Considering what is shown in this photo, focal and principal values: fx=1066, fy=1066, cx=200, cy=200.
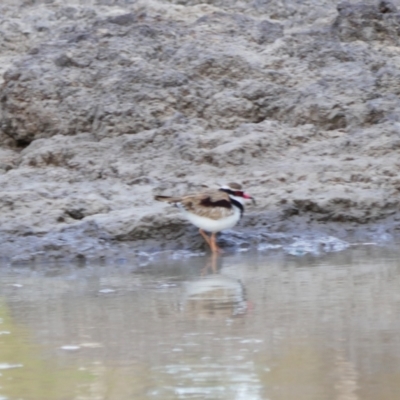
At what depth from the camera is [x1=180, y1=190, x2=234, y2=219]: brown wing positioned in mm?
8867

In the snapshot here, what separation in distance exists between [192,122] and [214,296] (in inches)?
178

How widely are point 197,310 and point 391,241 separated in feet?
11.0

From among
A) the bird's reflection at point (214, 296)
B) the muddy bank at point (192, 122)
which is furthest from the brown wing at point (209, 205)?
the bird's reflection at point (214, 296)

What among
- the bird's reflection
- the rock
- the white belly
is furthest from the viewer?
the rock

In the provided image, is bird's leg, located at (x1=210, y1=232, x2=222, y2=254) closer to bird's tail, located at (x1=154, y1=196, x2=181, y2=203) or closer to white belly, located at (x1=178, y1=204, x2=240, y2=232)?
white belly, located at (x1=178, y1=204, x2=240, y2=232)

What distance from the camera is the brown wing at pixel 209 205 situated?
8867 mm

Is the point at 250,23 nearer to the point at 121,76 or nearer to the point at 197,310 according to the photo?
the point at 121,76

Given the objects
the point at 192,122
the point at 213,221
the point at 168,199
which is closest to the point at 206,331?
the point at 213,221

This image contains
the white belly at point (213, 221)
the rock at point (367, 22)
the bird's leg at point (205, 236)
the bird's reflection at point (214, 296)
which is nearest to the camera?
the bird's reflection at point (214, 296)

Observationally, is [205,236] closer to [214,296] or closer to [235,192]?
[235,192]

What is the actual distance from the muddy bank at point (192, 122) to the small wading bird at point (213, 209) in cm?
24

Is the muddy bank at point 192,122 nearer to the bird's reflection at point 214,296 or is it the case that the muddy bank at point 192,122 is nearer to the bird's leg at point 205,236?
the bird's leg at point 205,236

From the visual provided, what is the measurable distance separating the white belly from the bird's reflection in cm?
86

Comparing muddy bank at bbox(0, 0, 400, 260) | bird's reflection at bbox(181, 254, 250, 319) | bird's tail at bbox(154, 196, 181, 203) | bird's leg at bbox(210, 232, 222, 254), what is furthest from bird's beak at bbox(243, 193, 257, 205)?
bird's reflection at bbox(181, 254, 250, 319)
